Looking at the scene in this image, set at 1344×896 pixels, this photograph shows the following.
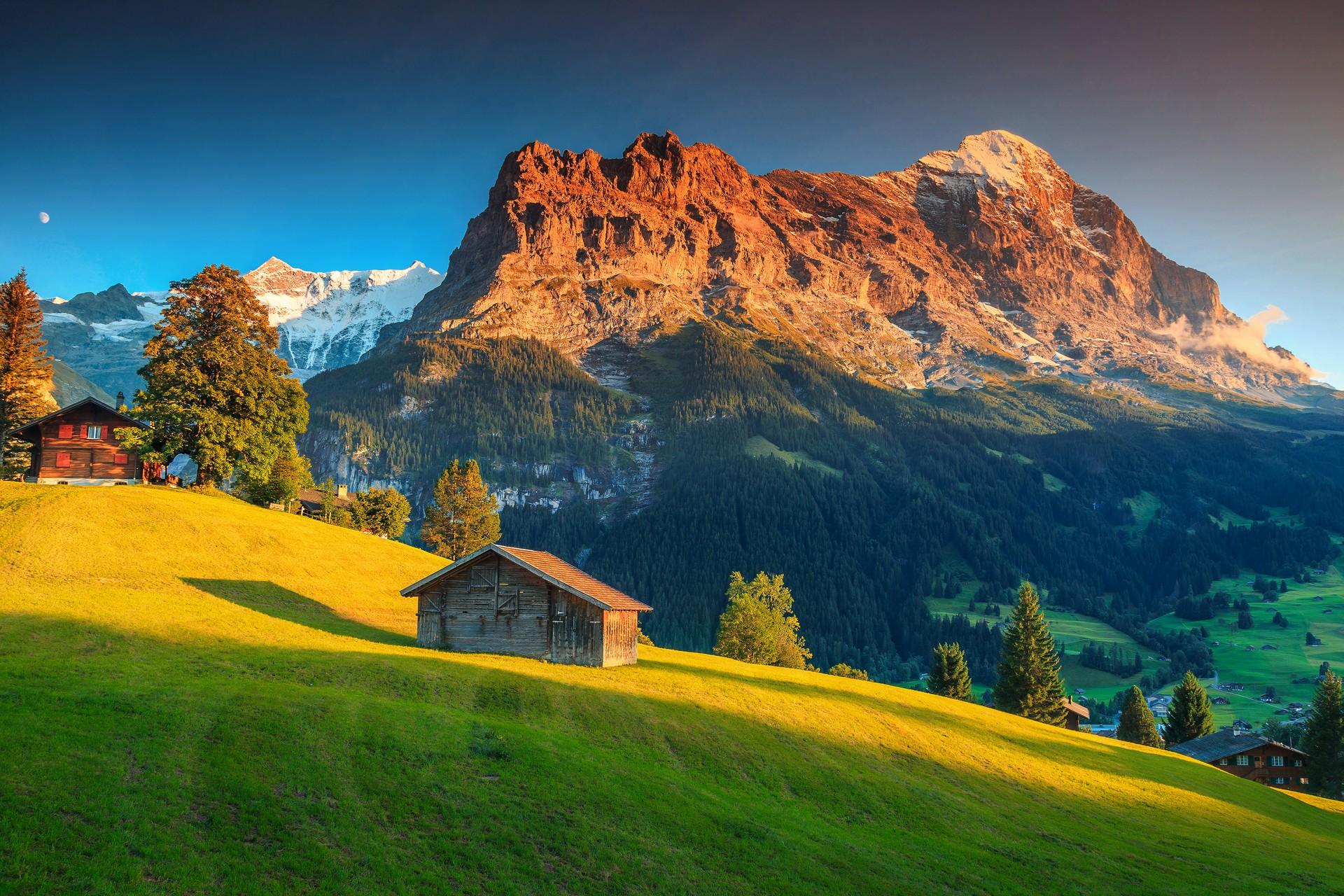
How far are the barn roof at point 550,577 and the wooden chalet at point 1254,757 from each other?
83.9m

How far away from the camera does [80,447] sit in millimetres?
71875

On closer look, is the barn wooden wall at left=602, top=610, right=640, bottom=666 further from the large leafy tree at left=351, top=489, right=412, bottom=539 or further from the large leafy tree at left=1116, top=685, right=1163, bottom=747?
the large leafy tree at left=1116, top=685, right=1163, bottom=747

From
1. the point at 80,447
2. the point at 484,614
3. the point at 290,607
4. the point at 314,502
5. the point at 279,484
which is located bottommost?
the point at 484,614

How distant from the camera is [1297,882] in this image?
36.8 meters

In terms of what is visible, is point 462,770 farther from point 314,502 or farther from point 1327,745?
point 1327,745

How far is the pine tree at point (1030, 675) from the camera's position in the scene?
4026 inches

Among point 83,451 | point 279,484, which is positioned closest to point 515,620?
point 279,484

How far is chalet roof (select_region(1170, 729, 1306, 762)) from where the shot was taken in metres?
99.3

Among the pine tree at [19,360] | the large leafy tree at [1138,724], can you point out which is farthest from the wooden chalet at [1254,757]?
the pine tree at [19,360]

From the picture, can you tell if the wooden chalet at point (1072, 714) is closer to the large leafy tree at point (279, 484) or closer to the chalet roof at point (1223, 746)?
the chalet roof at point (1223, 746)

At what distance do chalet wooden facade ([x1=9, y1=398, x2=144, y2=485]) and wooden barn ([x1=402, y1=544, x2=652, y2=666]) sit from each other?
121 feet

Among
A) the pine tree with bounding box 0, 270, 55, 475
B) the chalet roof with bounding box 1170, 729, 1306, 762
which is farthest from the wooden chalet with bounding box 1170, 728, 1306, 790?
the pine tree with bounding box 0, 270, 55, 475

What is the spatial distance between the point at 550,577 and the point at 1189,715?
100858 millimetres

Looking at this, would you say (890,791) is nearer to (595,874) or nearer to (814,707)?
(814,707)
